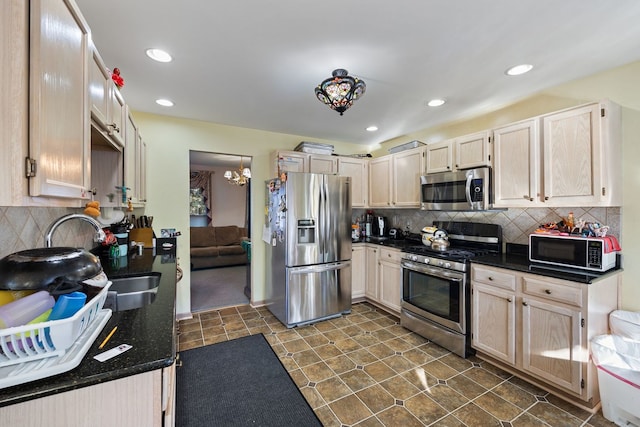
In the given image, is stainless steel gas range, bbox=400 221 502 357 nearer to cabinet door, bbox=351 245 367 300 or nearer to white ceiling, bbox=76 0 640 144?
cabinet door, bbox=351 245 367 300

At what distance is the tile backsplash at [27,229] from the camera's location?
3.94ft

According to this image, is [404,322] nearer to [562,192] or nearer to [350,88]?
[562,192]

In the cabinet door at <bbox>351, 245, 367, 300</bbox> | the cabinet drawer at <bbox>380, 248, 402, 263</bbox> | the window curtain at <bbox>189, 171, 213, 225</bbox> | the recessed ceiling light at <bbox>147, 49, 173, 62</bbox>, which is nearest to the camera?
the recessed ceiling light at <bbox>147, 49, 173, 62</bbox>

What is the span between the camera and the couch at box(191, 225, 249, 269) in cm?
586

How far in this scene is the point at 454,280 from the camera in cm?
251

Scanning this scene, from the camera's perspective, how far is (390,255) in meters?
3.42

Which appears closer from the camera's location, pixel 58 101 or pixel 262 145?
pixel 58 101

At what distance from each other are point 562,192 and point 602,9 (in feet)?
3.97

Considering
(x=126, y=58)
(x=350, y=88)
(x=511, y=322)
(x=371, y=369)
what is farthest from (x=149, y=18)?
(x=511, y=322)

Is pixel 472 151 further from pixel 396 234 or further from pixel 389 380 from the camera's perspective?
pixel 389 380

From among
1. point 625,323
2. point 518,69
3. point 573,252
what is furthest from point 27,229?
point 625,323

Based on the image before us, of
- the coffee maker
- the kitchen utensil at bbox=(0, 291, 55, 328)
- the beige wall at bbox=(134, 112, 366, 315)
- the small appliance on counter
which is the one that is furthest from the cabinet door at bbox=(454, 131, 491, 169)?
the kitchen utensil at bbox=(0, 291, 55, 328)

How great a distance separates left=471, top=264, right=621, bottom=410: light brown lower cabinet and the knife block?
3.30 metres

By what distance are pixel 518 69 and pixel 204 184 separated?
22.0 ft
